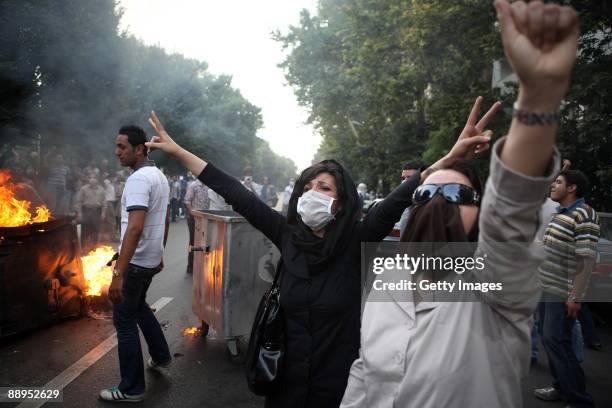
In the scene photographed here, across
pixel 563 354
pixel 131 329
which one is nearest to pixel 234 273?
pixel 131 329

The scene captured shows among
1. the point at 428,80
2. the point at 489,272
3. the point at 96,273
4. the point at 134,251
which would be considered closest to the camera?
the point at 489,272

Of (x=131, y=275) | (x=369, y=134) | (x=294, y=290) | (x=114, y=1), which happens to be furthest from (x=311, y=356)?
(x=369, y=134)

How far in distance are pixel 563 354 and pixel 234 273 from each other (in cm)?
307

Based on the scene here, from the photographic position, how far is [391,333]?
1.61m

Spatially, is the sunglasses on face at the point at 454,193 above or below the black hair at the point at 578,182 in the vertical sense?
below

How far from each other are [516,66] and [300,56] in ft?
103

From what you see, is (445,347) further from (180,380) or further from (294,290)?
(180,380)

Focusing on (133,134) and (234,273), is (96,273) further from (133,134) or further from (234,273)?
(133,134)

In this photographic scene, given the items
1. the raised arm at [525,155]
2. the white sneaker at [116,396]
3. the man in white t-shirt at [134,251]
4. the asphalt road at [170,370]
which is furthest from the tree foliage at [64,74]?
the raised arm at [525,155]

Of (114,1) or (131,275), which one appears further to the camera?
(114,1)

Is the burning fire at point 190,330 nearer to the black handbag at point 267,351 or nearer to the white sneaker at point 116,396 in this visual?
the white sneaker at point 116,396

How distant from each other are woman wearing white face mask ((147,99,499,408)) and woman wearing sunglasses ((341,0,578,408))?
0.53m

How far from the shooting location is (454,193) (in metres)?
1.58

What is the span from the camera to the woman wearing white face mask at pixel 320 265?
2.31 meters
